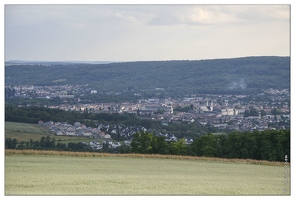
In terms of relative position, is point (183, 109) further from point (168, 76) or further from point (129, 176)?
point (129, 176)

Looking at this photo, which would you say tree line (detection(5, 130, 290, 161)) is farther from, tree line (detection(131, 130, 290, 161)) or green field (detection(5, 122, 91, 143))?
green field (detection(5, 122, 91, 143))

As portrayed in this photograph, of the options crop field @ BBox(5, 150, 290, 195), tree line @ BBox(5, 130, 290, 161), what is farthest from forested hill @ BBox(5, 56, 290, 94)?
crop field @ BBox(5, 150, 290, 195)

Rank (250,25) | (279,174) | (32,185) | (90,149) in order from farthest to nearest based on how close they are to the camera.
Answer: (90,149), (250,25), (279,174), (32,185)

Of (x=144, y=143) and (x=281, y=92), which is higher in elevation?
(x=281, y=92)

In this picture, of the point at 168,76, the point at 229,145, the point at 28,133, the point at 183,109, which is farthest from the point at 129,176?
the point at 168,76

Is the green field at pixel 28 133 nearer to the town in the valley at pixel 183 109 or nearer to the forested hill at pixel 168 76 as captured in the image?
the town in the valley at pixel 183 109

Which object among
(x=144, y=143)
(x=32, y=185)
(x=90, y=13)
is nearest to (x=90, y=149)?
(x=144, y=143)

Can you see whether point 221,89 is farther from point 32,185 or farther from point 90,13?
point 32,185
